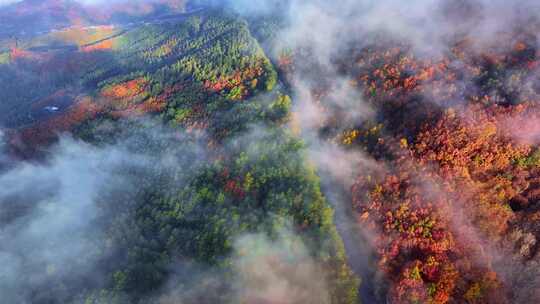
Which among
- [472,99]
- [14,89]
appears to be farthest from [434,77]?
[14,89]

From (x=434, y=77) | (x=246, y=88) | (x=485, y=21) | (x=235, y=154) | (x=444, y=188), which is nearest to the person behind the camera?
(x=444, y=188)

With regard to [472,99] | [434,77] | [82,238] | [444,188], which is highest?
[434,77]

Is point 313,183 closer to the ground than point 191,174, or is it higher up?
closer to the ground

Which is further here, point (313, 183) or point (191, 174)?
point (191, 174)

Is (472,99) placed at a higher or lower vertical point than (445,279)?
higher

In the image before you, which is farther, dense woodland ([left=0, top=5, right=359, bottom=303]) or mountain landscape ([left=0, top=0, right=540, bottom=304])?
dense woodland ([left=0, top=5, right=359, bottom=303])

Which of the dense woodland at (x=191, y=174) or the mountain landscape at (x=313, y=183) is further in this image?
the dense woodland at (x=191, y=174)

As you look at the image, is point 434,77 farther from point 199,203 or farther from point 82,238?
point 82,238

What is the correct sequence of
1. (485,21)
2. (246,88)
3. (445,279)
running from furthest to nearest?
(246,88) → (485,21) → (445,279)
